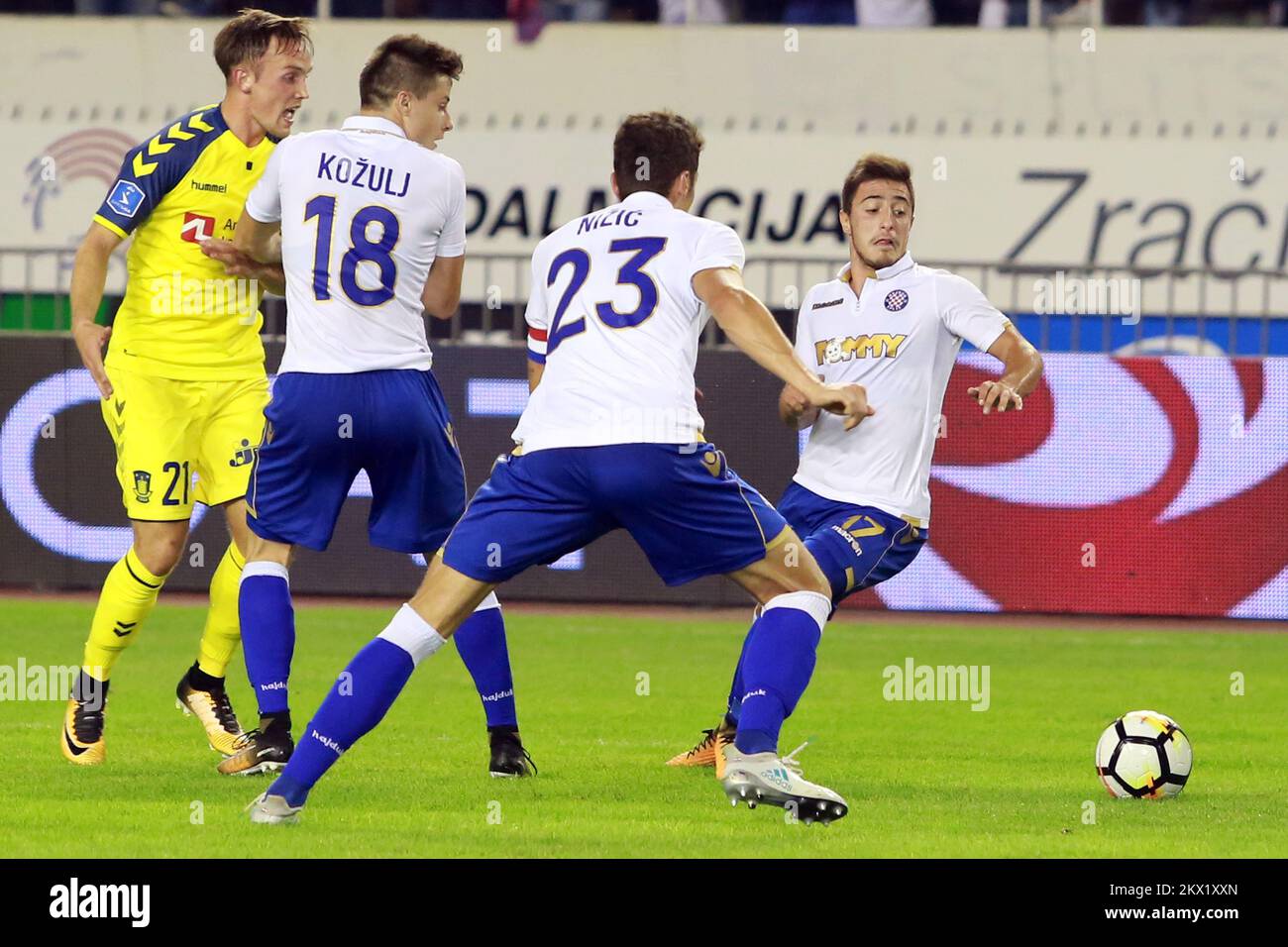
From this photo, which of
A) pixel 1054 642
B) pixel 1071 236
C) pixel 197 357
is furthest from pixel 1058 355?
pixel 197 357

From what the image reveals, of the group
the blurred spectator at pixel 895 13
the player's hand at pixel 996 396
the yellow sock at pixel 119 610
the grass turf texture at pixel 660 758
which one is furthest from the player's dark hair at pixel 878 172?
the blurred spectator at pixel 895 13

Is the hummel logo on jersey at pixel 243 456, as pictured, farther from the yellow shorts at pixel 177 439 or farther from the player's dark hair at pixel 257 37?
the player's dark hair at pixel 257 37

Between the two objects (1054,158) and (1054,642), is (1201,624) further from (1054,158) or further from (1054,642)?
(1054,158)

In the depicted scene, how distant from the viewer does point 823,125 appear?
18625 mm

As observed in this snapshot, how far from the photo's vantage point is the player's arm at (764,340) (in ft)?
18.8

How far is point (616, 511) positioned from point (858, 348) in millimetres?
2004

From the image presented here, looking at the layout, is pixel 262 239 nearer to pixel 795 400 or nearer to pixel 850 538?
pixel 795 400

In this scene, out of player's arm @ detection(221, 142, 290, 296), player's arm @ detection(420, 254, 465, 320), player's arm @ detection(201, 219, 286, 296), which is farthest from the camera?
player's arm @ detection(201, 219, 286, 296)

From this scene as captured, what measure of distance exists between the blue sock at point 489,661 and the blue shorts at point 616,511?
1325 mm

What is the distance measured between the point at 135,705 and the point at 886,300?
12.4ft

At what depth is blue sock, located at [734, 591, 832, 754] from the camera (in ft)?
19.9

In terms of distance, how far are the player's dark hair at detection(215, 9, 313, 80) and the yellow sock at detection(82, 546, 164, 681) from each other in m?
1.79

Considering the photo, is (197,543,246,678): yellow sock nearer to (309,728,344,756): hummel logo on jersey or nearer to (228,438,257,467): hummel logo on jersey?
(228,438,257,467): hummel logo on jersey

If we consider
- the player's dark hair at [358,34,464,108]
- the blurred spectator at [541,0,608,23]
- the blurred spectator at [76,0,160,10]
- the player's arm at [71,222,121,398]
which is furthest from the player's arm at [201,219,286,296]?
the blurred spectator at [76,0,160,10]
